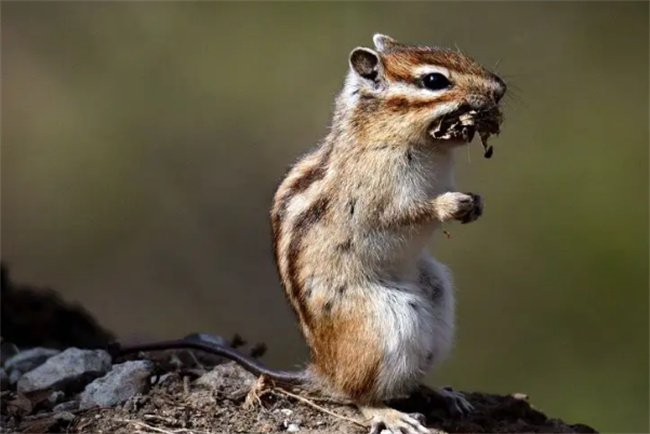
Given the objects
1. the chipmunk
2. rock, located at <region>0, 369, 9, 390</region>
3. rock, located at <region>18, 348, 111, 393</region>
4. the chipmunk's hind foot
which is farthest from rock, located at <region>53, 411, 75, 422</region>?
the chipmunk's hind foot

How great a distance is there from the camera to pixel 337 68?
1133 centimetres

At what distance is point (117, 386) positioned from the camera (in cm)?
583

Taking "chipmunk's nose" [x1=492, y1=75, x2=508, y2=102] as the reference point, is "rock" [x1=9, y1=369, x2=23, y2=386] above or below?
below

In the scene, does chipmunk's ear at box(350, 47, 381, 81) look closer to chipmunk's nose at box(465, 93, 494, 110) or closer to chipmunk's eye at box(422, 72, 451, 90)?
chipmunk's eye at box(422, 72, 451, 90)

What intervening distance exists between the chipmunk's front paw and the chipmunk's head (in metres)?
0.23

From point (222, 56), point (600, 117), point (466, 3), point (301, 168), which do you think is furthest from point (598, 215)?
point (301, 168)

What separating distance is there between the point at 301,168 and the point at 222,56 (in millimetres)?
6164

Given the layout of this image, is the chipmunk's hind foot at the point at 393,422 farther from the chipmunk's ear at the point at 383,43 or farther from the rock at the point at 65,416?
the chipmunk's ear at the point at 383,43

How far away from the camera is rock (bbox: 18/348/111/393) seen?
5.94 metres

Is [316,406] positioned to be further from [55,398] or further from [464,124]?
[464,124]

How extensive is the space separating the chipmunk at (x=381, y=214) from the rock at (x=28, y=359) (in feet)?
4.46

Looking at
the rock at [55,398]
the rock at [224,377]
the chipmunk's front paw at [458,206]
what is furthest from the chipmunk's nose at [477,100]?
the rock at [55,398]

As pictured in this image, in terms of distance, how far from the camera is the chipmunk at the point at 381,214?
18.3 ft

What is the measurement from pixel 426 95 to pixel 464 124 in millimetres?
200
